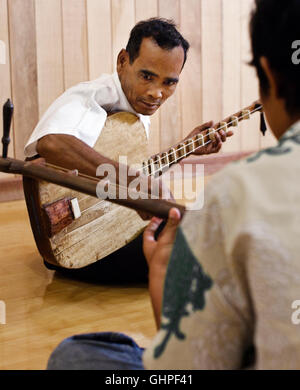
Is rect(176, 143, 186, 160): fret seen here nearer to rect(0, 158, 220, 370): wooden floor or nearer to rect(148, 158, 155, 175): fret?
rect(148, 158, 155, 175): fret

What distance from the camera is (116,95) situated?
2689 millimetres

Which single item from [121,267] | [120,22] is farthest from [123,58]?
[120,22]

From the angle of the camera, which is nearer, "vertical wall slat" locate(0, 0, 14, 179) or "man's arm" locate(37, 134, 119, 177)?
"man's arm" locate(37, 134, 119, 177)

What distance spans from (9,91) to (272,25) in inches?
144

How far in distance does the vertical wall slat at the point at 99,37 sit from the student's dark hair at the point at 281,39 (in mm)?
3875

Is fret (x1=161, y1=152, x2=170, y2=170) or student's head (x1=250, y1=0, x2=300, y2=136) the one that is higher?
student's head (x1=250, y1=0, x2=300, y2=136)

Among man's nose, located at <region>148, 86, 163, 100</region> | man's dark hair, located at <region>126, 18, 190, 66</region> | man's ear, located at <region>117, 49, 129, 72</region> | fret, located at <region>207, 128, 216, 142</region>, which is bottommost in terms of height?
fret, located at <region>207, 128, 216, 142</region>

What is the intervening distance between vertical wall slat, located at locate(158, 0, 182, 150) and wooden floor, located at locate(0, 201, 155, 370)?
2.37 meters

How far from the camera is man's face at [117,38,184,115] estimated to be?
2676 millimetres

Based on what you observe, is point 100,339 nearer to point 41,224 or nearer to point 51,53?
point 41,224

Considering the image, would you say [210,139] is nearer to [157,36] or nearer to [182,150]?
[182,150]

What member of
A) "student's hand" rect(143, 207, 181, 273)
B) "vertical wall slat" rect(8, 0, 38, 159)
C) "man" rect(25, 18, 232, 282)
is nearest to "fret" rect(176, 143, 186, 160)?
"man" rect(25, 18, 232, 282)

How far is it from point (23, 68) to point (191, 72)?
162 cm

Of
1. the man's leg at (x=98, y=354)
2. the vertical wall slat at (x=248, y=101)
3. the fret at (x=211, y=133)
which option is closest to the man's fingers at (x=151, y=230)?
the man's leg at (x=98, y=354)
